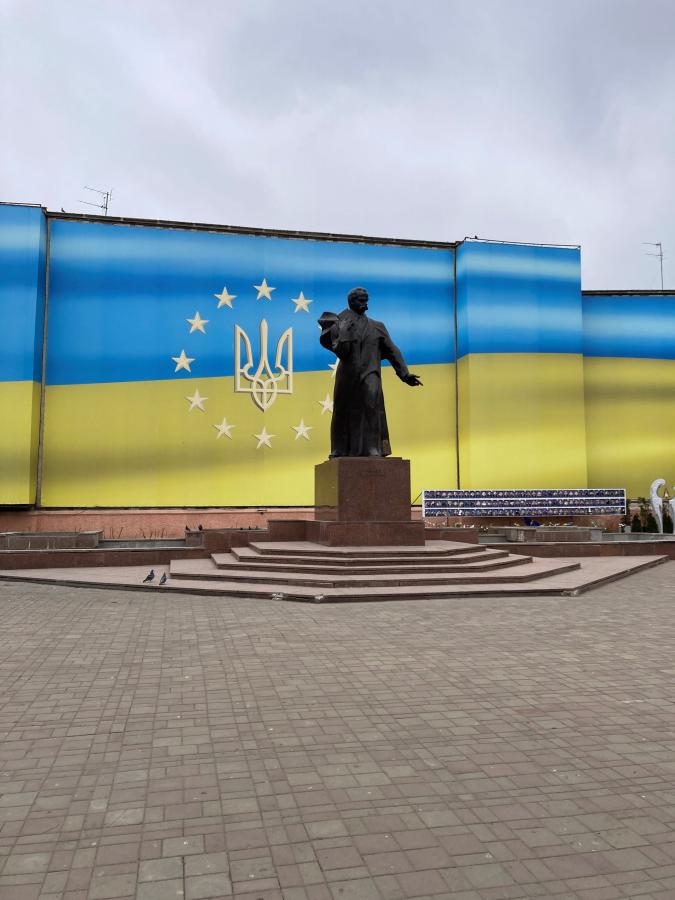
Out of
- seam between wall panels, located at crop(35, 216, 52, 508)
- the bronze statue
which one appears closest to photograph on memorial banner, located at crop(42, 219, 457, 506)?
seam between wall panels, located at crop(35, 216, 52, 508)

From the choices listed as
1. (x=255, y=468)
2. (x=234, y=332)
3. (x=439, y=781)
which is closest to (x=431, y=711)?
(x=439, y=781)

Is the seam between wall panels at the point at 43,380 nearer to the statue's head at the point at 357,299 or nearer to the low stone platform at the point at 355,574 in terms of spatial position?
the low stone platform at the point at 355,574

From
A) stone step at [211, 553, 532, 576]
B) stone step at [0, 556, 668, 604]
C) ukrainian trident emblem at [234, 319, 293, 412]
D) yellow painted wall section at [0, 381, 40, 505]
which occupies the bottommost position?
stone step at [0, 556, 668, 604]

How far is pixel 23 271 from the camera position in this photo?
16781mm

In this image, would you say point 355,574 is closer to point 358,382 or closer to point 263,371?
point 358,382

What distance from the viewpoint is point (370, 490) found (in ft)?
36.7

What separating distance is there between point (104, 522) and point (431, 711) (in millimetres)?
14731

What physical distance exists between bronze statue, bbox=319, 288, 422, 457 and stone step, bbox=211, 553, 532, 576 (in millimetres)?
2425

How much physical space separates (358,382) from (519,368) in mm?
9179

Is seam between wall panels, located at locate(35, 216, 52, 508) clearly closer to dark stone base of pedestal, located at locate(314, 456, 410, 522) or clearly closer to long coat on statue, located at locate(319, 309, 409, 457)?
long coat on statue, located at locate(319, 309, 409, 457)

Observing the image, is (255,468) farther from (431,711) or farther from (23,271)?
(431,711)

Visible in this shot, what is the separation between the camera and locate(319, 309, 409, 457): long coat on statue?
462 inches

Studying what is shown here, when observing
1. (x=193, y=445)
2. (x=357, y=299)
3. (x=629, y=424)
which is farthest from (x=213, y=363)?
(x=629, y=424)

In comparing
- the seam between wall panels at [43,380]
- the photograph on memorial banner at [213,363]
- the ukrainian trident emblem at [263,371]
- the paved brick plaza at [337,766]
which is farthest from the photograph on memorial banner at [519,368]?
the paved brick plaza at [337,766]
